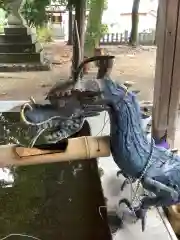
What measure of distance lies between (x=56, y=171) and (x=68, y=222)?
39 cm

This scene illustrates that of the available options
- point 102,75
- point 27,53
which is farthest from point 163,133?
point 27,53

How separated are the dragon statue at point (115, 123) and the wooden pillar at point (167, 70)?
60 cm

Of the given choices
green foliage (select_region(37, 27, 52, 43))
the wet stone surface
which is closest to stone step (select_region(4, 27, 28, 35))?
green foliage (select_region(37, 27, 52, 43))

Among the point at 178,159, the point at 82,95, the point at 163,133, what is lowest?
the point at 163,133

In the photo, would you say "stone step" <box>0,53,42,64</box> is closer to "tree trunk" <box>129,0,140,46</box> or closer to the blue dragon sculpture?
"tree trunk" <box>129,0,140,46</box>

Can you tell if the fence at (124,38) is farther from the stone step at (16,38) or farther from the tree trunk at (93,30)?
the tree trunk at (93,30)

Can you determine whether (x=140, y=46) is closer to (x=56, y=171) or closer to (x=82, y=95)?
(x=56, y=171)

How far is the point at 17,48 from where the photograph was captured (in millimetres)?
5648

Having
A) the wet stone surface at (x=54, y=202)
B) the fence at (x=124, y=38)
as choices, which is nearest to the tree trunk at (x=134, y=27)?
the fence at (x=124, y=38)

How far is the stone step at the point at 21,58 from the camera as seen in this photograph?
5.48 meters

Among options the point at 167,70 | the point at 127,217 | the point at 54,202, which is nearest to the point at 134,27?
the point at 167,70

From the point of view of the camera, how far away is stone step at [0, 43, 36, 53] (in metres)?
5.62

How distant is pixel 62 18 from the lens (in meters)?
6.12

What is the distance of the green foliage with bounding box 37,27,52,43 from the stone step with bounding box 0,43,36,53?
485mm
